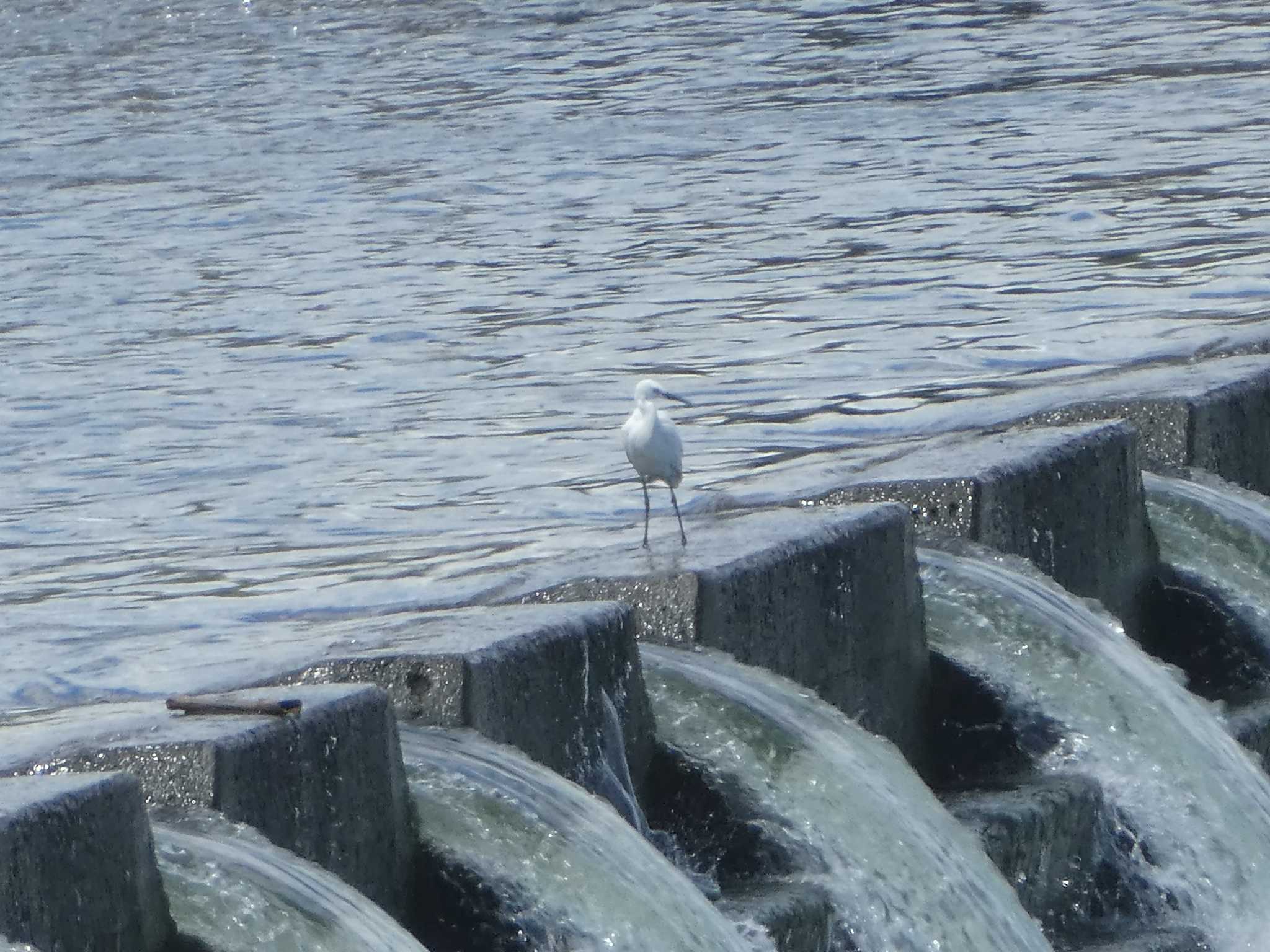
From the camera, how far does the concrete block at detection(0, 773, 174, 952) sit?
3916mm

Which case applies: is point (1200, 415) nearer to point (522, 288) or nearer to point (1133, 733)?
point (1133, 733)

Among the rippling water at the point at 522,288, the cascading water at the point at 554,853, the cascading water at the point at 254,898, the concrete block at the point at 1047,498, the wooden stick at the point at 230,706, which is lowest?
the rippling water at the point at 522,288

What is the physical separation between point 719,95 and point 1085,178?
23.4 feet

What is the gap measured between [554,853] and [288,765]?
545mm

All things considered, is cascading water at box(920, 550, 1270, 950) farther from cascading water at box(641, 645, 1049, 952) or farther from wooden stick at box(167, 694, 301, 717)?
wooden stick at box(167, 694, 301, 717)

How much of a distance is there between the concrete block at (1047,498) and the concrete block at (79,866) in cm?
313

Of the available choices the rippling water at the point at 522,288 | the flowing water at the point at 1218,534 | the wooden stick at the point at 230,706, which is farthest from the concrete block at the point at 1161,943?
the wooden stick at the point at 230,706

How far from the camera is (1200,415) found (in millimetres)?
8148

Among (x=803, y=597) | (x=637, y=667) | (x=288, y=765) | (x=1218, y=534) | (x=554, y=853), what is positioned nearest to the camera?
(x=288, y=765)

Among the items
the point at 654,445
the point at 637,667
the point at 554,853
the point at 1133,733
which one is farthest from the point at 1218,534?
the point at 554,853

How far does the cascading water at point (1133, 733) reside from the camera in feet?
20.6

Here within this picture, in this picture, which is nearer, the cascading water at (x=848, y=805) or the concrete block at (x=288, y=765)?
the concrete block at (x=288, y=765)

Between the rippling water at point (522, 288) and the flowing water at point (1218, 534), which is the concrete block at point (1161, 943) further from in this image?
the rippling water at point (522, 288)

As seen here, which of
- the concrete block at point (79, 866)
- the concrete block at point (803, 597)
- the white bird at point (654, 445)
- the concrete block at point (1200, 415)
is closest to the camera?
the concrete block at point (79, 866)
